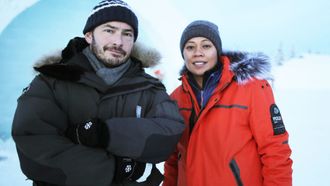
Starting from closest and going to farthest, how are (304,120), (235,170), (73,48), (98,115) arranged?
(98,115), (73,48), (235,170), (304,120)

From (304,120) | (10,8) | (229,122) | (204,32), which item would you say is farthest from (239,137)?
(10,8)

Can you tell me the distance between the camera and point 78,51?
45.1 inches

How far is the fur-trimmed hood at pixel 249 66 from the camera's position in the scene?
4.28 ft

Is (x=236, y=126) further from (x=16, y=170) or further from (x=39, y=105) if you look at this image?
(x=16, y=170)

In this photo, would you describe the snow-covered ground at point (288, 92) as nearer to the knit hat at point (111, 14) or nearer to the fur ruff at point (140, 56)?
the fur ruff at point (140, 56)

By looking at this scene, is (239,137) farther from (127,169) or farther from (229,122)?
(127,169)

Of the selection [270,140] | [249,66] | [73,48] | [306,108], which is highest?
[73,48]

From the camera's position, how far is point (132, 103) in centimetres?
102

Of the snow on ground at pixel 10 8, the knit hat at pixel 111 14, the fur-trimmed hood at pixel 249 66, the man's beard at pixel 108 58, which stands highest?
the snow on ground at pixel 10 8

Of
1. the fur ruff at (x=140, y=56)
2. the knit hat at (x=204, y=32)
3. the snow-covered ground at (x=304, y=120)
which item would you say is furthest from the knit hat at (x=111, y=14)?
the snow-covered ground at (x=304, y=120)

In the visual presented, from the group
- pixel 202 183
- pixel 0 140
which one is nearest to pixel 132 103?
pixel 202 183

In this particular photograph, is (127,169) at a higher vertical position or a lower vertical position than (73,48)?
lower

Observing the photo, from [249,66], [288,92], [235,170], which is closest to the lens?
[235,170]

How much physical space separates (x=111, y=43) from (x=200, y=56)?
47 centimetres
